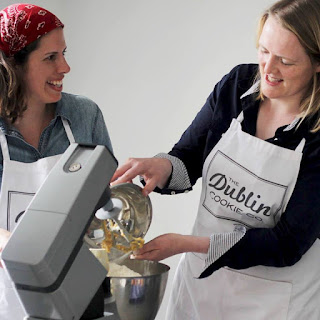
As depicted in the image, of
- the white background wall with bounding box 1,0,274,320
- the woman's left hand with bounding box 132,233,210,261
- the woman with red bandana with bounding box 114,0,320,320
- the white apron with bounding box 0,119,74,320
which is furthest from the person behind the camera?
the white background wall with bounding box 1,0,274,320

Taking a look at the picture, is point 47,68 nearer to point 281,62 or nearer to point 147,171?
point 147,171

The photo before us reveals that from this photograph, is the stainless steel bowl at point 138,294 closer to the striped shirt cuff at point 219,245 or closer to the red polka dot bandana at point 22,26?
the striped shirt cuff at point 219,245

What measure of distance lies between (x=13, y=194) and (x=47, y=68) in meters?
0.35

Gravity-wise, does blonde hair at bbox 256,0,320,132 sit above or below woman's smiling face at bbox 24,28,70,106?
above

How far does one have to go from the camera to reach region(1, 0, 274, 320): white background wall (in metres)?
2.96

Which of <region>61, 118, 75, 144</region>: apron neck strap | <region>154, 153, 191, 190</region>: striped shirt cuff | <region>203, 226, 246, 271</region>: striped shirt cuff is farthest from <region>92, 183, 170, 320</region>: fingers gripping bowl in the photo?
<region>61, 118, 75, 144</region>: apron neck strap

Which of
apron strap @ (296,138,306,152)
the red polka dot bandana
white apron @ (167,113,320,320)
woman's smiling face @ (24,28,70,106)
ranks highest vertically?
the red polka dot bandana

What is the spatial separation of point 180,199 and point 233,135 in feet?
4.43

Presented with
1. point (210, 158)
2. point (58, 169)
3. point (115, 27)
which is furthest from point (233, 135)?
point (115, 27)

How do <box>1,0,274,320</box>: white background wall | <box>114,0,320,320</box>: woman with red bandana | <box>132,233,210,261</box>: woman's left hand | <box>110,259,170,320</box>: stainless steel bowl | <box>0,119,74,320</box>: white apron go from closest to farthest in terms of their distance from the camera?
1. <box>110,259,170,320</box>: stainless steel bowl
2. <box>132,233,210,261</box>: woman's left hand
3. <box>114,0,320,320</box>: woman with red bandana
4. <box>0,119,74,320</box>: white apron
5. <box>1,0,274,320</box>: white background wall

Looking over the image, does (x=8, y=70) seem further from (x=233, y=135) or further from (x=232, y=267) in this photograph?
(x=232, y=267)

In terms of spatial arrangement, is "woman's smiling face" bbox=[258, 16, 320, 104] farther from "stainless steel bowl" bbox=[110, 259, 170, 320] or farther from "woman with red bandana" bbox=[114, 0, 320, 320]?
"stainless steel bowl" bbox=[110, 259, 170, 320]

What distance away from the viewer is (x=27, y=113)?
6.07 feet

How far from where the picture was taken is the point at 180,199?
313 cm
